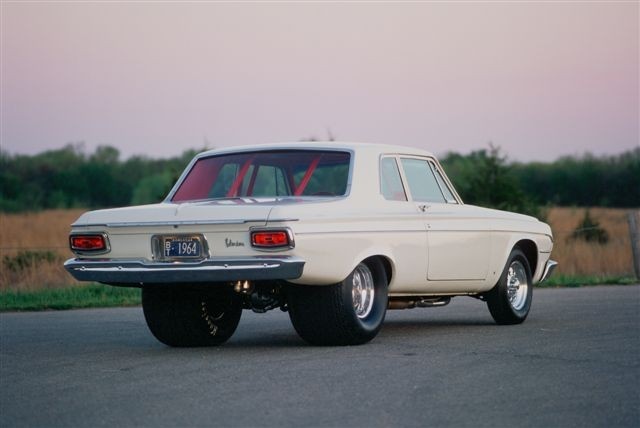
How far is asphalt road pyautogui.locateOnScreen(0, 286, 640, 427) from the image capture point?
21.9ft

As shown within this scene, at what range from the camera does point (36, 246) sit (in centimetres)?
1984

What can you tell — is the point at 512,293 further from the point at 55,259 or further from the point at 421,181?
the point at 55,259

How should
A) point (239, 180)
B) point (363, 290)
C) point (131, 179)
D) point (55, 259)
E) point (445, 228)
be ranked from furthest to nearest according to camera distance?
point (131, 179) < point (55, 259) < point (445, 228) < point (239, 180) < point (363, 290)

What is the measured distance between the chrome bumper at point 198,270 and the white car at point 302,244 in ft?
0.03

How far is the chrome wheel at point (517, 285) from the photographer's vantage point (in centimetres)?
1234

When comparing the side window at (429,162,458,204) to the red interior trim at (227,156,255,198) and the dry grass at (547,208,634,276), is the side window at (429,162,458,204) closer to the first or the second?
the red interior trim at (227,156,255,198)

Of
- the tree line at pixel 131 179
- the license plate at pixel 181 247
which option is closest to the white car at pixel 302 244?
the license plate at pixel 181 247

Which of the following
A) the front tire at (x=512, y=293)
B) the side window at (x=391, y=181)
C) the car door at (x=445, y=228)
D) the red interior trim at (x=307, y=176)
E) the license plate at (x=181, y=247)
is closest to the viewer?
the license plate at (x=181, y=247)

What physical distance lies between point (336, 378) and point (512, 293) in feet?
15.7

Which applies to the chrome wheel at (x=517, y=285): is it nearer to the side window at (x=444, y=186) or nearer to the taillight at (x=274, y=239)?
the side window at (x=444, y=186)

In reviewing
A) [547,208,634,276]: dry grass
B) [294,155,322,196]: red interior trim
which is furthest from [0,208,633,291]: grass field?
[294,155,322,196]: red interior trim

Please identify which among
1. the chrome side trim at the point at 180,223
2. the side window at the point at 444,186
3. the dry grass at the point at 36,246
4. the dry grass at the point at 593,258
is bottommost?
the dry grass at the point at 593,258

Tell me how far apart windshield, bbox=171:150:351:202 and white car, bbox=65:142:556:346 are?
0.04 ft

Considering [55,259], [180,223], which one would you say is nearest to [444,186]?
[180,223]
